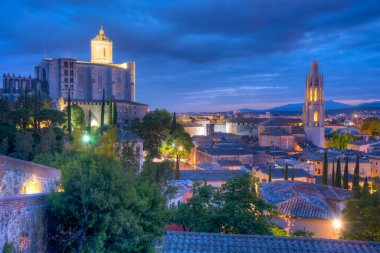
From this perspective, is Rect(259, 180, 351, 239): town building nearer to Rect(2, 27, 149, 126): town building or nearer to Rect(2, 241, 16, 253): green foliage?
Rect(2, 241, 16, 253): green foliage

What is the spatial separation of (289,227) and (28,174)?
11.8 meters

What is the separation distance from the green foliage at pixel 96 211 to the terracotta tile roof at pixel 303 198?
10803mm

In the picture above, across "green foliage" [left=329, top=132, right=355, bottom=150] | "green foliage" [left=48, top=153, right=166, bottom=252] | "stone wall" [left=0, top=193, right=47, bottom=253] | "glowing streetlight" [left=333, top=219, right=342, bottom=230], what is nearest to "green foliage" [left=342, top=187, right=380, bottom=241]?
"glowing streetlight" [left=333, top=219, right=342, bottom=230]

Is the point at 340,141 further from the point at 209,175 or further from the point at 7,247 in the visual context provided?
the point at 7,247

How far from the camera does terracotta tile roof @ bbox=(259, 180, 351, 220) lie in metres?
17.3

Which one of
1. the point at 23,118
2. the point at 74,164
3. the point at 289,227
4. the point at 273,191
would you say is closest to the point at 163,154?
the point at 23,118

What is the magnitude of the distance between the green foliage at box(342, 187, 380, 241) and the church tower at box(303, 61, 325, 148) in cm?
6218

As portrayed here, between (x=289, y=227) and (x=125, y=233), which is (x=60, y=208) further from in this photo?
(x=289, y=227)

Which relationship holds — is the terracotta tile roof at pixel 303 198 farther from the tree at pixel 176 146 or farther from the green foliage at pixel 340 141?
the green foliage at pixel 340 141

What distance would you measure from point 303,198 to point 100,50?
7425 cm

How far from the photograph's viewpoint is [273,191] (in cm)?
2127

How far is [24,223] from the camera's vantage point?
7195 millimetres

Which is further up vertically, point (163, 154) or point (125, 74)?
point (125, 74)

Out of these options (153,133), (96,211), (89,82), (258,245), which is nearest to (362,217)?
(258,245)
